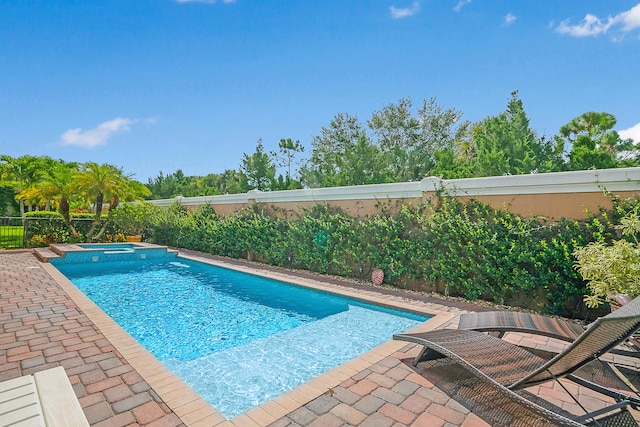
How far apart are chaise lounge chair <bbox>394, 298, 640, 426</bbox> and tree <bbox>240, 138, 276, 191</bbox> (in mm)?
29741

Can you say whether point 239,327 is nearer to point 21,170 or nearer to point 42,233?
point 42,233

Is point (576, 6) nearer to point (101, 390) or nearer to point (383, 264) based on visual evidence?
point (383, 264)

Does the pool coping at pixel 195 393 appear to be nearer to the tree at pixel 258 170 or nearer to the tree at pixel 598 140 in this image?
the tree at pixel 598 140

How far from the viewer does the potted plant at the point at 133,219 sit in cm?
1811

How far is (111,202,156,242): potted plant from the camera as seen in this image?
18.1 metres

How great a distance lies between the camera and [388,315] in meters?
6.80

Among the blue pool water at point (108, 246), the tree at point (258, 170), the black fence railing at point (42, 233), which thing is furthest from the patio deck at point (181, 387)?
the tree at point (258, 170)

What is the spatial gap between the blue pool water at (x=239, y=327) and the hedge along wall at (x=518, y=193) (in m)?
2.99

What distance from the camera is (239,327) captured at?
254 inches

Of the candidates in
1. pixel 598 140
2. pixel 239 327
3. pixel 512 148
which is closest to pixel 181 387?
pixel 239 327

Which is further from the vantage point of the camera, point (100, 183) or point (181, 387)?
point (100, 183)

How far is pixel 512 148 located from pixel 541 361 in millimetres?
17558

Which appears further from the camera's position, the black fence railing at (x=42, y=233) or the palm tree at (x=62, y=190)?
the palm tree at (x=62, y=190)

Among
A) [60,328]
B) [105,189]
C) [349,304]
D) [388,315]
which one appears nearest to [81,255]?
[105,189]
